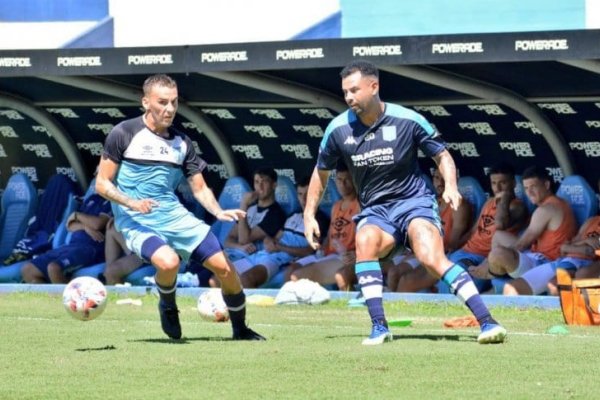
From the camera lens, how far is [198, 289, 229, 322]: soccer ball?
12.3 meters

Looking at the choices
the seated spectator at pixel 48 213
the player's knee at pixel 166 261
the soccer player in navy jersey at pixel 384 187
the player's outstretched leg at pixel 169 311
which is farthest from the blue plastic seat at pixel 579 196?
the seated spectator at pixel 48 213

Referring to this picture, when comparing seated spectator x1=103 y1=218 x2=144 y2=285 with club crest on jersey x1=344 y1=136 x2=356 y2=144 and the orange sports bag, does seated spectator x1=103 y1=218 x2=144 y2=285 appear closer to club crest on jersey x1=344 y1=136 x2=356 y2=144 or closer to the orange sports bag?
the orange sports bag

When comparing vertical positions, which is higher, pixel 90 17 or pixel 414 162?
pixel 90 17

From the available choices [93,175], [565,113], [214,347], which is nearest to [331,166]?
[214,347]

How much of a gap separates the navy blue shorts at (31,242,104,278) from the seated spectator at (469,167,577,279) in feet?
17.4

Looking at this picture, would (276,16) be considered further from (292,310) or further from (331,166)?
(331,166)

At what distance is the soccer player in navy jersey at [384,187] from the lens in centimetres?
974

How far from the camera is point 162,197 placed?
1041cm

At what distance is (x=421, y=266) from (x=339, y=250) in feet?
3.44

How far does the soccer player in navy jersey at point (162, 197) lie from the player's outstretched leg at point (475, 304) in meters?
1.54

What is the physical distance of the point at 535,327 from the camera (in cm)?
1192

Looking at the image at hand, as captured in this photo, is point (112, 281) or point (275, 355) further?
point (112, 281)

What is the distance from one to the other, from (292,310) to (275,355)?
5275mm

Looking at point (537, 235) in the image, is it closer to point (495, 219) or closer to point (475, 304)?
point (495, 219)
